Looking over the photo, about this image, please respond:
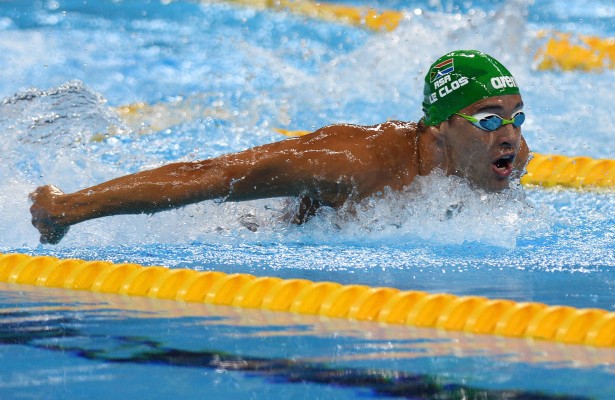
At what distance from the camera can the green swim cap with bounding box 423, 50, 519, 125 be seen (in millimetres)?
3689

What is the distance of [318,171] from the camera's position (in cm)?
346

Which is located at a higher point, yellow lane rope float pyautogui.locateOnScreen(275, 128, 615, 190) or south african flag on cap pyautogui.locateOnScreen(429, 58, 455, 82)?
south african flag on cap pyautogui.locateOnScreen(429, 58, 455, 82)

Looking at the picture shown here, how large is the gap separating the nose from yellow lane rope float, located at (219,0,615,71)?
4646mm

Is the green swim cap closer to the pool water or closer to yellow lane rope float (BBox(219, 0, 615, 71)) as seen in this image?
the pool water

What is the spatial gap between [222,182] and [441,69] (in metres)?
1.01

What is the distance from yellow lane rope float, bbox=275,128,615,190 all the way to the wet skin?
1.91 meters

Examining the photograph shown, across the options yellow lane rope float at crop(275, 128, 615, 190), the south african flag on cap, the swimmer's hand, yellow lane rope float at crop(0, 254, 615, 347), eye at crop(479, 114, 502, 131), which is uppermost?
the south african flag on cap

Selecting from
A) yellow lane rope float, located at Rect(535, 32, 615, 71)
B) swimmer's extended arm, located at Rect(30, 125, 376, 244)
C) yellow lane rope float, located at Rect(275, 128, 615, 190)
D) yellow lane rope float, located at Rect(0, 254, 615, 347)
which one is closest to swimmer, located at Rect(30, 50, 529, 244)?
swimmer's extended arm, located at Rect(30, 125, 376, 244)

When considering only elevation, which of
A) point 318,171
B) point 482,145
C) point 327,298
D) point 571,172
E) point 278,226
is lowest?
point 327,298

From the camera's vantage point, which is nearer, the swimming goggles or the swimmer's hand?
the swimmer's hand

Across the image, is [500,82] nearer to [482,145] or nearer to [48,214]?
[482,145]

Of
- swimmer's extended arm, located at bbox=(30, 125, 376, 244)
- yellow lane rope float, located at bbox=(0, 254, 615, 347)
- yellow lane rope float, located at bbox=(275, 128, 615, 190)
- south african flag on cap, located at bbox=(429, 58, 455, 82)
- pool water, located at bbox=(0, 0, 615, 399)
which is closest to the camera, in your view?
pool water, located at bbox=(0, 0, 615, 399)

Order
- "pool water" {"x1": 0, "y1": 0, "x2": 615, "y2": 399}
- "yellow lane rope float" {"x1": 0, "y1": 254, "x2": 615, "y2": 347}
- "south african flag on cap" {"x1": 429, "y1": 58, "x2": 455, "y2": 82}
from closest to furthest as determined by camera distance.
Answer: "pool water" {"x1": 0, "y1": 0, "x2": 615, "y2": 399}, "yellow lane rope float" {"x1": 0, "y1": 254, "x2": 615, "y2": 347}, "south african flag on cap" {"x1": 429, "y1": 58, "x2": 455, "y2": 82}

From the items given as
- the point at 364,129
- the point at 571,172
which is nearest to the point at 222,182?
the point at 364,129
